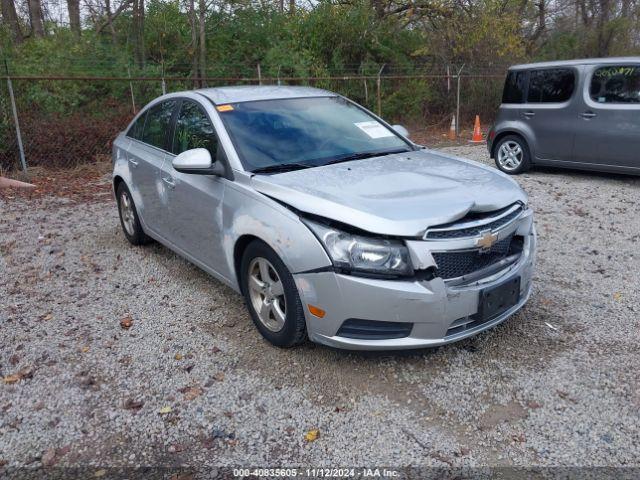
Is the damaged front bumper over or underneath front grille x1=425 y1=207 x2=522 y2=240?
underneath

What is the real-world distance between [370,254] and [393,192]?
19.9 inches

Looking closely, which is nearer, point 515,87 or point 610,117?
point 610,117

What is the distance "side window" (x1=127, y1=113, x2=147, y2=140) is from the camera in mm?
5463

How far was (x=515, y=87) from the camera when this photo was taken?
912 centimetres

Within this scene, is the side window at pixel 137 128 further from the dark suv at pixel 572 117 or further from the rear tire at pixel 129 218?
the dark suv at pixel 572 117

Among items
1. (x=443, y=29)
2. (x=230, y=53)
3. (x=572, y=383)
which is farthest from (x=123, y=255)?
(x=443, y=29)

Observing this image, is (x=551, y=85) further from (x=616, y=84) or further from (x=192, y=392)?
(x=192, y=392)

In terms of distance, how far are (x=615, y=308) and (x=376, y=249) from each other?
228cm

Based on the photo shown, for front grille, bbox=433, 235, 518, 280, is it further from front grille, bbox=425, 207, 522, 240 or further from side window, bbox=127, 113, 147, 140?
side window, bbox=127, 113, 147, 140

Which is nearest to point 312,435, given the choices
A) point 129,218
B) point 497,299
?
point 497,299

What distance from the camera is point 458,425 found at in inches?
113

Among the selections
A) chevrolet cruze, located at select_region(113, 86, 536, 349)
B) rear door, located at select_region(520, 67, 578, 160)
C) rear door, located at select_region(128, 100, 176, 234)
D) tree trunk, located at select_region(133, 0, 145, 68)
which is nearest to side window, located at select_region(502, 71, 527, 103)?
rear door, located at select_region(520, 67, 578, 160)

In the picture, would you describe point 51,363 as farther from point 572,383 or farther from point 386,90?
point 386,90

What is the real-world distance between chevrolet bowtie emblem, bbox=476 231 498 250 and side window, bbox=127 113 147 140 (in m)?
3.69
